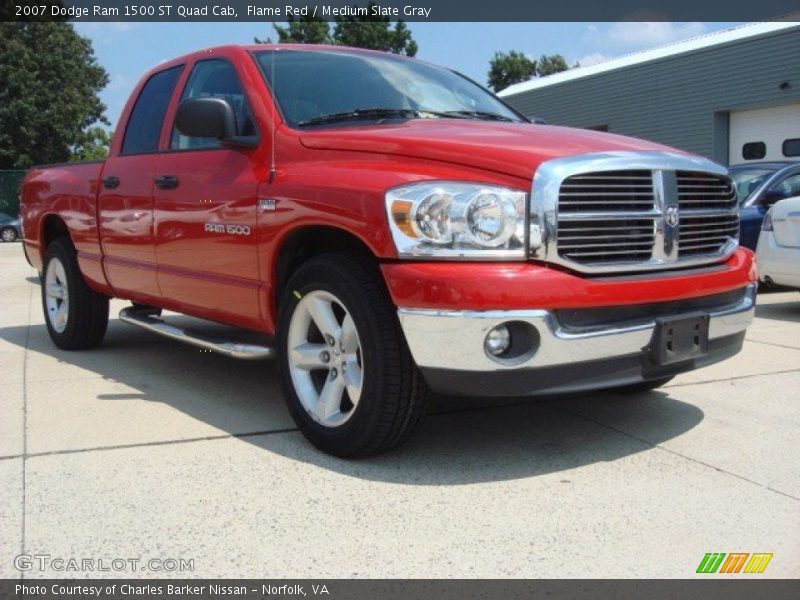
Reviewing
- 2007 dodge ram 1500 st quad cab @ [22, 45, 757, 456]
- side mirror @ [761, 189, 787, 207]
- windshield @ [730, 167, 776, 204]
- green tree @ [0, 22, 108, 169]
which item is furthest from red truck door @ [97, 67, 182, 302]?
green tree @ [0, 22, 108, 169]

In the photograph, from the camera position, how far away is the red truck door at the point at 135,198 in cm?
506

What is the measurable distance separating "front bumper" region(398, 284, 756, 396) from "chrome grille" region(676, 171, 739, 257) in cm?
54

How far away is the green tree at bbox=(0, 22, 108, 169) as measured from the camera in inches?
1569

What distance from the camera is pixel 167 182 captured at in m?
4.76

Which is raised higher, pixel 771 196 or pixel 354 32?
pixel 354 32

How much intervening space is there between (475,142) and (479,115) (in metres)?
1.09

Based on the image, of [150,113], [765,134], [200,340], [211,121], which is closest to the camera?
[211,121]

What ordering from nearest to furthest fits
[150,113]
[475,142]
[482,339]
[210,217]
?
[482,339]
[475,142]
[210,217]
[150,113]

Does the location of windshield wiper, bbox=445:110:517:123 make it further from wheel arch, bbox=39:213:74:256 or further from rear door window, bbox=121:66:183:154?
wheel arch, bbox=39:213:74:256

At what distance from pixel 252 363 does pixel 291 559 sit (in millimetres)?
3309

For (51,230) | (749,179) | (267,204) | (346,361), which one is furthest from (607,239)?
(749,179)

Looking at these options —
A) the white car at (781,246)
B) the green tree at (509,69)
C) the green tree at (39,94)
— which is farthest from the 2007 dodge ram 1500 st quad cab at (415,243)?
the green tree at (509,69)
